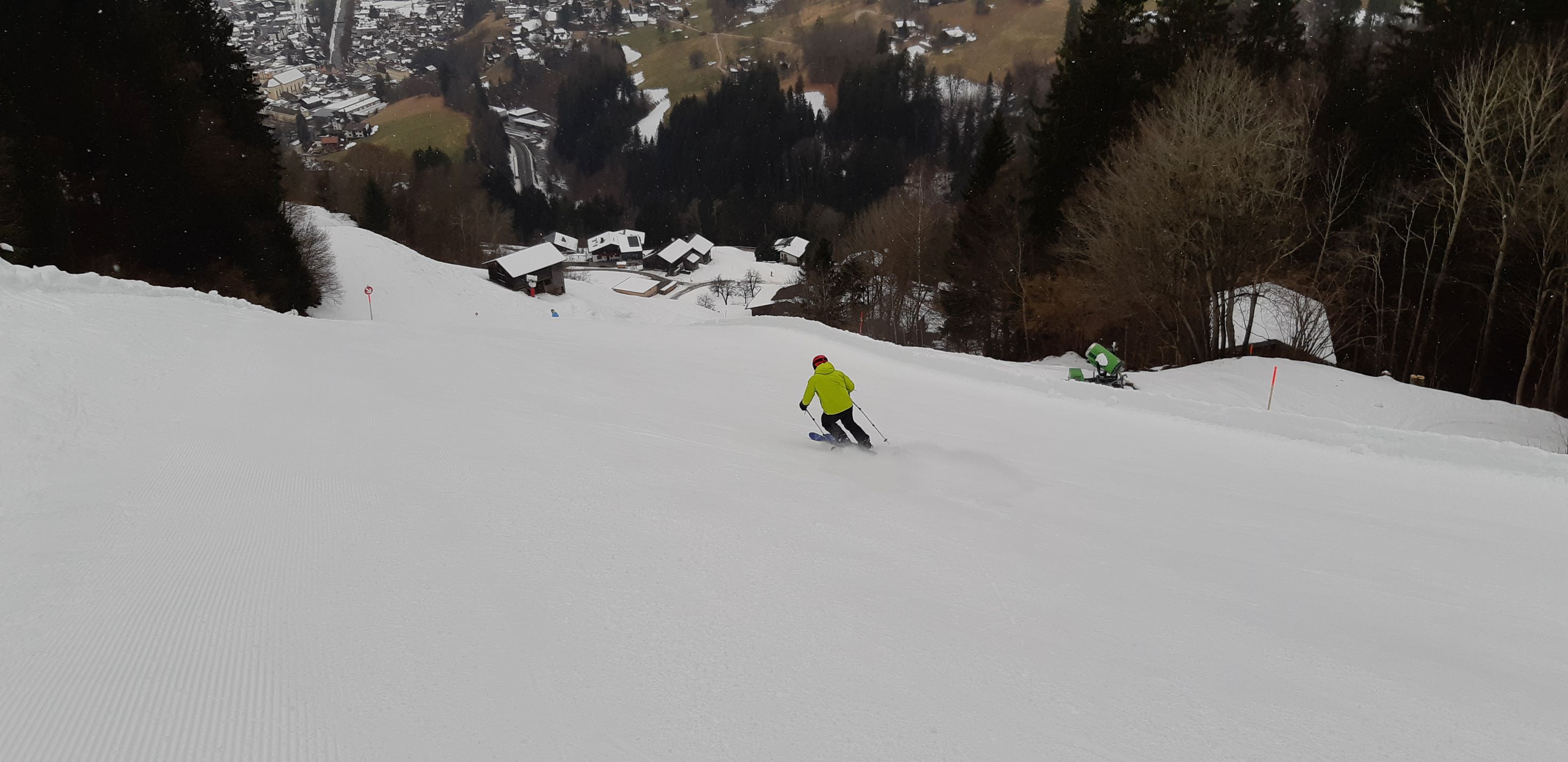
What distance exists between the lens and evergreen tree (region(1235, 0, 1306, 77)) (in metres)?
31.3

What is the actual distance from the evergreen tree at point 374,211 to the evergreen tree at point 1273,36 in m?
60.4

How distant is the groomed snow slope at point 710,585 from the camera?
3699 millimetres

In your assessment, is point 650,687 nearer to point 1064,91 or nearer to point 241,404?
point 241,404

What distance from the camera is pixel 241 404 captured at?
8641mm

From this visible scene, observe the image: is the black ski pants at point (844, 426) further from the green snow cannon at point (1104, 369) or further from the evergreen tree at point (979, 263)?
the evergreen tree at point (979, 263)

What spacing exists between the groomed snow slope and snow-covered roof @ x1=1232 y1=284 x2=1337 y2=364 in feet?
46.1

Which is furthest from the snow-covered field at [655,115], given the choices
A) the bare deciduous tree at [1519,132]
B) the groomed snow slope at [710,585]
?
the groomed snow slope at [710,585]

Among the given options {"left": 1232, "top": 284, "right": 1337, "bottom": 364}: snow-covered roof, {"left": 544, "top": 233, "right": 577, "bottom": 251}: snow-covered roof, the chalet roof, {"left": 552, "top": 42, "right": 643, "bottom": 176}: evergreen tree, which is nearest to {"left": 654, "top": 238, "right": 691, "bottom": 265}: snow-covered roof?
the chalet roof

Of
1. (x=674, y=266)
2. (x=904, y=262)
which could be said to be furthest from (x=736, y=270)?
(x=904, y=262)

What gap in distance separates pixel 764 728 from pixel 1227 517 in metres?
6.16

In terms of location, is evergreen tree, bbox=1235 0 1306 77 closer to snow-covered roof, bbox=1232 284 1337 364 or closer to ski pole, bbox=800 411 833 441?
snow-covered roof, bbox=1232 284 1337 364

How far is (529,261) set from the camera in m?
54.4

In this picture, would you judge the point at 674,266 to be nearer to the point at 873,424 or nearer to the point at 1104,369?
the point at 1104,369

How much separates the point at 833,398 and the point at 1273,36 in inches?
1535
